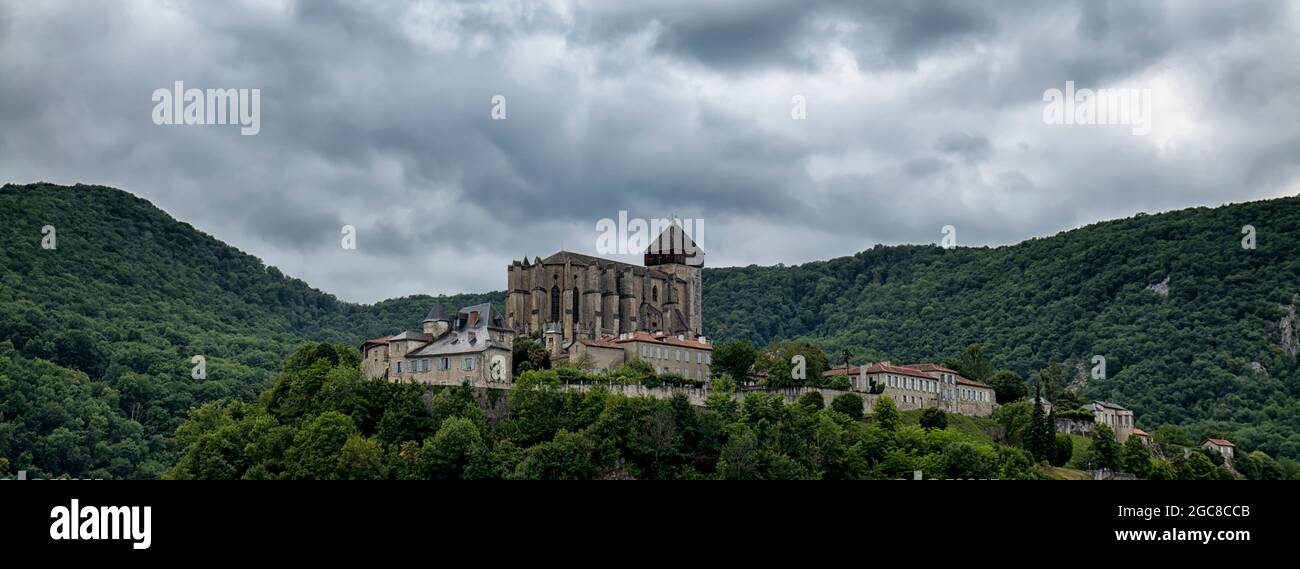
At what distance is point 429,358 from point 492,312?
4.07 meters

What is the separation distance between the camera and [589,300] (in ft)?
358

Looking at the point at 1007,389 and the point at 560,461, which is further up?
the point at 1007,389

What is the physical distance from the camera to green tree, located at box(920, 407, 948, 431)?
318 ft

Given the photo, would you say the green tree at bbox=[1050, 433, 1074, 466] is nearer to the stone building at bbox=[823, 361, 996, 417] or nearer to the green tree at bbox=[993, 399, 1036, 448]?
the green tree at bbox=[993, 399, 1036, 448]

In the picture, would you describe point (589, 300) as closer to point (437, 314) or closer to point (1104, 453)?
point (437, 314)

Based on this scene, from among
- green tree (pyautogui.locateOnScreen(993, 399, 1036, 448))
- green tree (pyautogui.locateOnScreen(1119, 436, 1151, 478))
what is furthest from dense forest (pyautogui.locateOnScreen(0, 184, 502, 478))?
green tree (pyautogui.locateOnScreen(1119, 436, 1151, 478))

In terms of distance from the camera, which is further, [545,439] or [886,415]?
[886,415]

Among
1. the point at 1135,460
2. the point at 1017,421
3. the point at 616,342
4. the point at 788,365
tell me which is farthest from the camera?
the point at 616,342

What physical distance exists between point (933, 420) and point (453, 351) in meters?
27.0

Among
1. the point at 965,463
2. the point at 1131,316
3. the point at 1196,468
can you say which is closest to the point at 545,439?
the point at 965,463

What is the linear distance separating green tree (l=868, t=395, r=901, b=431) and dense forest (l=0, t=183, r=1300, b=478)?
1463 inches

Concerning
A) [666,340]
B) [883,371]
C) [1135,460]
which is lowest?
[1135,460]

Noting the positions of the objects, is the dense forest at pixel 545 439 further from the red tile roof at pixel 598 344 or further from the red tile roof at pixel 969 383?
the red tile roof at pixel 969 383

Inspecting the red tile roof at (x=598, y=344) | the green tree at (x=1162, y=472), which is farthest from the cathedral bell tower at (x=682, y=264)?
the green tree at (x=1162, y=472)
